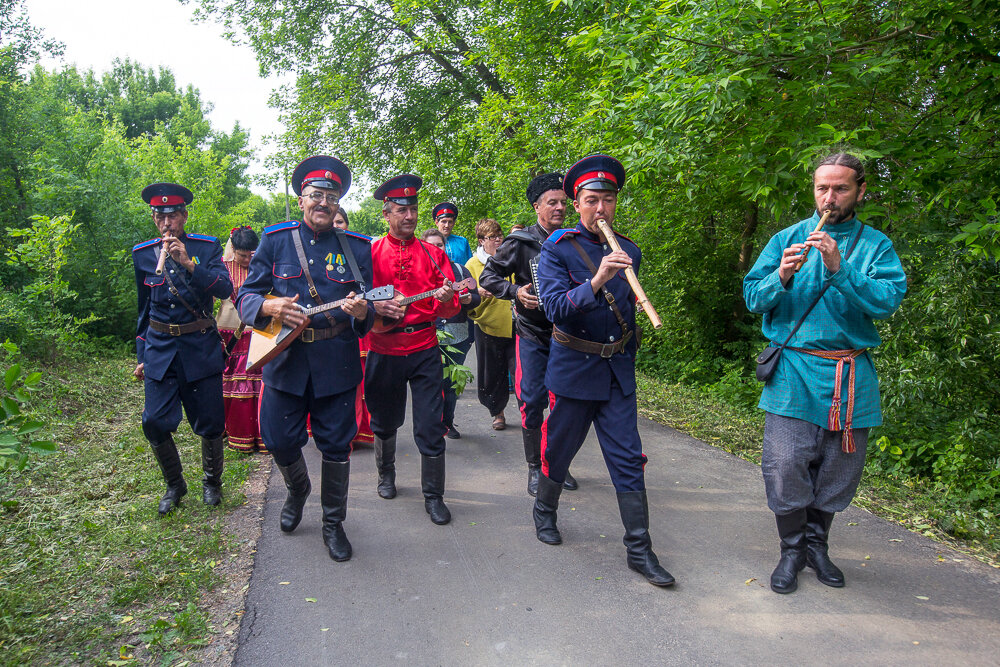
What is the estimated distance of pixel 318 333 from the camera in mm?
4195

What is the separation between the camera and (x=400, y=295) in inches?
183

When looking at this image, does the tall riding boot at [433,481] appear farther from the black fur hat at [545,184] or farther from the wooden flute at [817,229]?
the wooden flute at [817,229]

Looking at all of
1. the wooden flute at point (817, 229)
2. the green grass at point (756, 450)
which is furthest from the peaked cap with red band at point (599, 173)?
the green grass at point (756, 450)

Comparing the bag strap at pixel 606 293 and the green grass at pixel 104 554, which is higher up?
the bag strap at pixel 606 293

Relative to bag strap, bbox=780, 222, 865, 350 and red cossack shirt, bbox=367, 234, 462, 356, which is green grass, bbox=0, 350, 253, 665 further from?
bag strap, bbox=780, 222, 865, 350

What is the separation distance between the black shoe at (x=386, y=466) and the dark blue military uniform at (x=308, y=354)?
95 centimetres

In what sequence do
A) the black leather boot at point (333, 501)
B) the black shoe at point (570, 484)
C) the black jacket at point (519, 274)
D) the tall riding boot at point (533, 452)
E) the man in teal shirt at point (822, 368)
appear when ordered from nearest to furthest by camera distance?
1. the man in teal shirt at point (822, 368)
2. the black leather boot at point (333, 501)
3. the black jacket at point (519, 274)
4. the tall riding boot at point (533, 452)
5. the black shoe at point (570, 484)

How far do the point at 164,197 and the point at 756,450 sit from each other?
5.66m

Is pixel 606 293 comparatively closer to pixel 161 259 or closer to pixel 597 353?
pixel 597 353

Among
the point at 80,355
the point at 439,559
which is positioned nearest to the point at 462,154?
the point at 80,355

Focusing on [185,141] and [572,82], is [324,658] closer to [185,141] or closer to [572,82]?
[572,82]

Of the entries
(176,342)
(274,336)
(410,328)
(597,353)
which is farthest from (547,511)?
(176,342)

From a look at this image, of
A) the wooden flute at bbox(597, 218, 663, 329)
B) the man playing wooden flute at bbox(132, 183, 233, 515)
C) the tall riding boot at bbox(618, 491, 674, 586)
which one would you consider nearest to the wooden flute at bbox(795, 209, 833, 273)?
the wooden flute at bbox(597, 218, 663, 329)

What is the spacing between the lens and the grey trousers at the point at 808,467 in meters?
3.71
